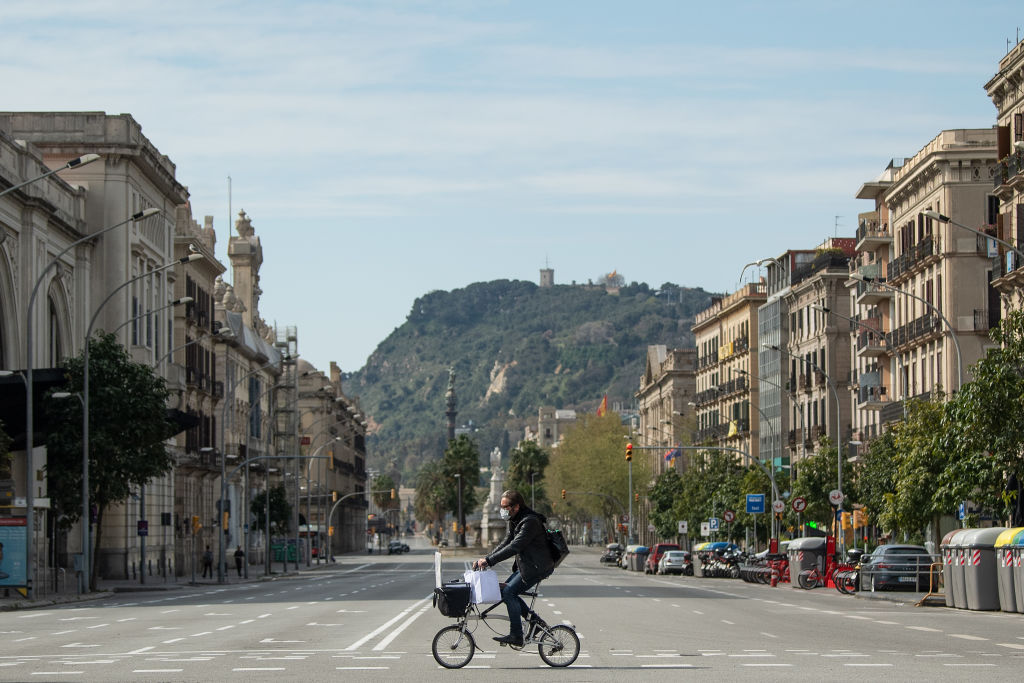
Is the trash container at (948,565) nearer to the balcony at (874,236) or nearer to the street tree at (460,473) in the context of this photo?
the balcony at (874,236)

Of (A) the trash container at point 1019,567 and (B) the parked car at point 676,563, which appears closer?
(A) the trash container at point 1019,567

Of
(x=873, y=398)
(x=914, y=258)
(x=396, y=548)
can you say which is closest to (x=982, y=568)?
(x=914, y=258)

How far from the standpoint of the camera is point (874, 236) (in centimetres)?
7469

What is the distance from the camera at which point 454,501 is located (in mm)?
169125

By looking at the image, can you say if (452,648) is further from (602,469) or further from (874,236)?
(602,469)

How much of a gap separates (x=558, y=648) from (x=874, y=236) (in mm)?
59941

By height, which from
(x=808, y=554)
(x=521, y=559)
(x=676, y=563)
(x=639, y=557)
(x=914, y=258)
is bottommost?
(x=639, y=557)

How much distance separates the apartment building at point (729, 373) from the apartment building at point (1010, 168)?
1800 inches

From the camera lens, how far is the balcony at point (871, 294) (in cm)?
7312

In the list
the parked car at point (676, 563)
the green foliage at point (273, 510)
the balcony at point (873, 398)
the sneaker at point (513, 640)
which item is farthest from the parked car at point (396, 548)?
the sneaker at point (513, 640)

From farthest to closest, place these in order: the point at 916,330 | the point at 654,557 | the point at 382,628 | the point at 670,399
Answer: the point at 670,399, the point at 654,557, the point at 916,330, the point at 382,628

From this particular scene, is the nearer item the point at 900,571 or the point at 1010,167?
the point at 900,571

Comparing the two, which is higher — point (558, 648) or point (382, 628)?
point (558, 648)

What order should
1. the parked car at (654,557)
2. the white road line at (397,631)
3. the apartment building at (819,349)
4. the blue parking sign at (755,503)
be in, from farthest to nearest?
the apartment building at (819,349) < the parked car at (654,557) < the blue parking sign at (755,503) < the white road line at (397,631)
